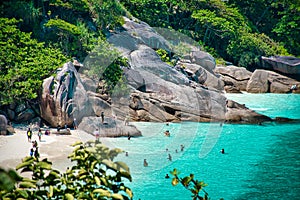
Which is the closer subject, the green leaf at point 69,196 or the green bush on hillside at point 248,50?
the green leaf at point 69,196

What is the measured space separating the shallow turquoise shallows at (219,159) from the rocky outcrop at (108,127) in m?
0.60

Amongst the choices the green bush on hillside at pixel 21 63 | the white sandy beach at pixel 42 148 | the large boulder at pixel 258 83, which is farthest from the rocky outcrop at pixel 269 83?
the white sandy beach at pixel 42 148

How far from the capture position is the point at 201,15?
142 feet

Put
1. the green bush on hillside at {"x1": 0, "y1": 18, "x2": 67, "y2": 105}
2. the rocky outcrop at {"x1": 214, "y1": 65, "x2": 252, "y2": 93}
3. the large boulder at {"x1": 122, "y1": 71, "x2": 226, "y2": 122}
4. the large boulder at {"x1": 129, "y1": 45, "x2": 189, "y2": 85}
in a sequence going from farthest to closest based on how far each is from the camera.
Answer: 1. the rocky outcrop at {"x1": 214, "y1": 65, "x2": 252, "y2": 93}
2. the large boulder at {"x1": 129, "y1": 45, "x2": 189, "y2": 85}
3. the large boulder at {"x1": 122, "y1": 71, "x2": 226, "y2": 122}
4. the green bush on hillside at {"x1": 0, "y1": 18, "x2": 67, "y2": 105}

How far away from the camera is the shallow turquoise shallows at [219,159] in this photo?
15.2 m

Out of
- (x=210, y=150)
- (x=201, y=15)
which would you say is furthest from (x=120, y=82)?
(x=201, y=15)

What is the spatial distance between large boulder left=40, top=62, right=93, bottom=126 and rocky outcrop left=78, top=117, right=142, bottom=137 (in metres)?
0.97

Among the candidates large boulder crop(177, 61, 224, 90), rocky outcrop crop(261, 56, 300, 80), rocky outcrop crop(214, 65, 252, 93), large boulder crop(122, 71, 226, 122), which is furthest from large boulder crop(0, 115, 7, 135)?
rocky outcrop crop(261, 56, 300, 80)

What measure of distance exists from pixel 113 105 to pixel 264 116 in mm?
10664

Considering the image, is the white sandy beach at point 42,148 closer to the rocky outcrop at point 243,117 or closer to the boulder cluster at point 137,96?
the boulder cluster at point 137,96

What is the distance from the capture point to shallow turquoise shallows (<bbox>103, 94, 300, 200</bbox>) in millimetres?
15219

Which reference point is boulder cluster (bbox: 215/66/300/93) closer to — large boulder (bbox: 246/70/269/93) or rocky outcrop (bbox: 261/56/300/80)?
large boulder (bbox: 246/70/269/93)

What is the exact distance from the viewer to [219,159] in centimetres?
1923

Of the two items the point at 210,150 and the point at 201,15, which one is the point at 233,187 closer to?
the point at 210,150
